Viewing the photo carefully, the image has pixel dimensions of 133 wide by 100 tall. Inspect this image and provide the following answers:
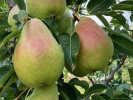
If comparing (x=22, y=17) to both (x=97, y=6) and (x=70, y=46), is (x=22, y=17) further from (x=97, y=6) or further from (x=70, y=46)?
(x=97, y=6)

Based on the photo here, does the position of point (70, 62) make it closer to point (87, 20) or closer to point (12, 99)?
point (87, 20)

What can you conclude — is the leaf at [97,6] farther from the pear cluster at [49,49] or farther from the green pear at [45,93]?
the green pear at [45,93]

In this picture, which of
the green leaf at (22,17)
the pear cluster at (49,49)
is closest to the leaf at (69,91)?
the pear cluster at (49,49)

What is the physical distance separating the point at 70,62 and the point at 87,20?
0.22 meters

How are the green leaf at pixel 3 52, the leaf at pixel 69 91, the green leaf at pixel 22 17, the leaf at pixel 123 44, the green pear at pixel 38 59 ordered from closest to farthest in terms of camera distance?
the green pear at pixel 38 59 < the green leaf at pixel 22 17 < the leaf at pixel 123 44 < the leaf at pixel 69 91 < the green leaf at pixel 3 52

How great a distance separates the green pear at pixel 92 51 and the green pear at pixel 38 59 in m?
0.09

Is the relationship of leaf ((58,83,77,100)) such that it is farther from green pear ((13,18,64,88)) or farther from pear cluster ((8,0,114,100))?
green pear ((13,18,64,88))

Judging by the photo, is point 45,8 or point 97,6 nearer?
point 45,8

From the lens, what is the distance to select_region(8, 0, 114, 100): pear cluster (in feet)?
2.55

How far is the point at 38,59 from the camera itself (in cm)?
77

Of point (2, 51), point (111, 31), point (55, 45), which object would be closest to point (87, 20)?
point (111, 31)

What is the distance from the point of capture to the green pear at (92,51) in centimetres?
87

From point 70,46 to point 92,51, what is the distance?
75 mm

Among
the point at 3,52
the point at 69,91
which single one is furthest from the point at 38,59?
the point at 3,52
